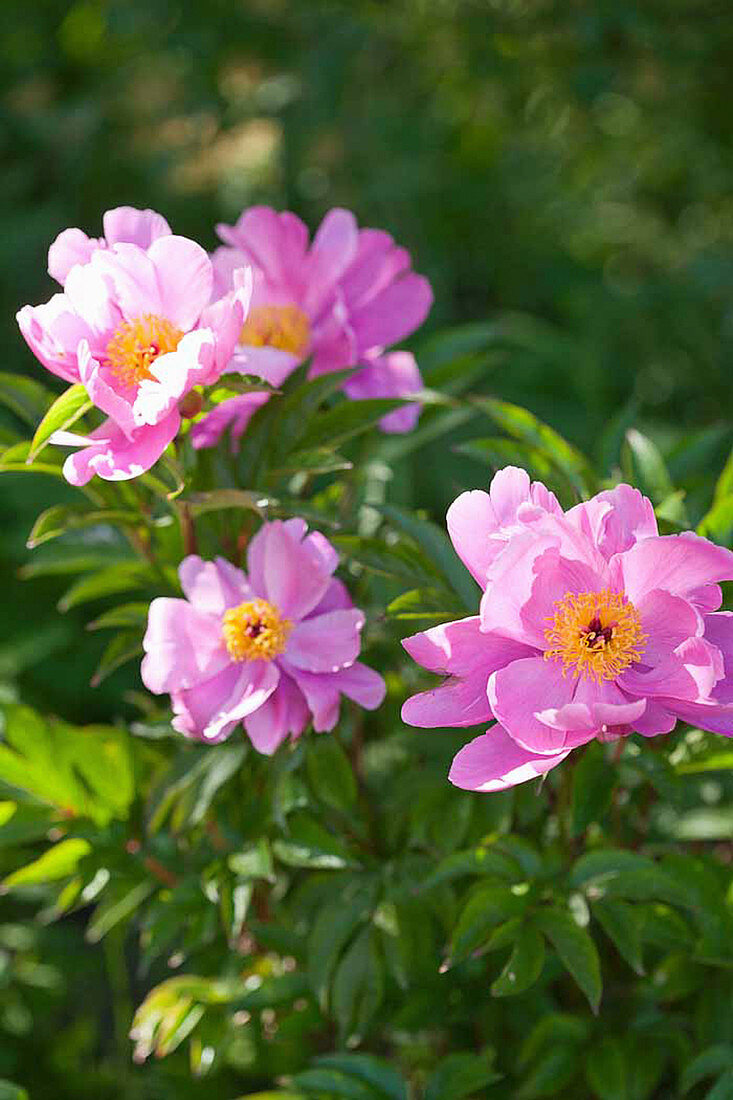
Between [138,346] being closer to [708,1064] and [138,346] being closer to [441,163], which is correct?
[708,1064]

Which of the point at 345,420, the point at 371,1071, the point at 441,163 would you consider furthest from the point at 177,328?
the point at 441,163

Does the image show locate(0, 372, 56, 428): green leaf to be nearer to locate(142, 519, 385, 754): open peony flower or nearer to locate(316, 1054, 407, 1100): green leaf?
locate(142, 519, 385, 754): open peony flower

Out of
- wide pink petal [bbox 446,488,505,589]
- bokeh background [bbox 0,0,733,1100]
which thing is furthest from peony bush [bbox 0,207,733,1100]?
bokeh background [bbox 0,0,733,1100]

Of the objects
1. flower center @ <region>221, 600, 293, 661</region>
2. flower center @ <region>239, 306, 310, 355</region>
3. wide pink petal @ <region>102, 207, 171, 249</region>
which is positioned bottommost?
flower center @ <region>221, 600, 293, 661</region>

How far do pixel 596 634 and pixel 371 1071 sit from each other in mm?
383

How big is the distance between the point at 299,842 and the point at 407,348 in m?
1.10

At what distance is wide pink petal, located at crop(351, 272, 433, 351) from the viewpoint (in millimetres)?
905

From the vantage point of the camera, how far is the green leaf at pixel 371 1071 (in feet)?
2.81

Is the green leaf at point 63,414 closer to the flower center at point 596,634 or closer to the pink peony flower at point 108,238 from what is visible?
the pink peony flower at point 108,238

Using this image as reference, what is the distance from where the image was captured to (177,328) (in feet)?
2.40

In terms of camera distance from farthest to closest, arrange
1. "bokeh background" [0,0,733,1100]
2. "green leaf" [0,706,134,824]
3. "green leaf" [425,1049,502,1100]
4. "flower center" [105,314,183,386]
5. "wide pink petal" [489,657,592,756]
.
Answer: "bokeh background" [0,0,733,1100], "green leaf" [0,706,134,824], "green leaf" [425,1049,502,1100], "flower center" [105,314,183,386], "wide pink petal" [489,657,592,756]

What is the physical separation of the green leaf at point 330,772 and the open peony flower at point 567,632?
21cm

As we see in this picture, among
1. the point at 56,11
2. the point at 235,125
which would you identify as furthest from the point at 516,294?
the point at 56,11

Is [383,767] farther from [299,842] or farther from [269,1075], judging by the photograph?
[269,1075]
